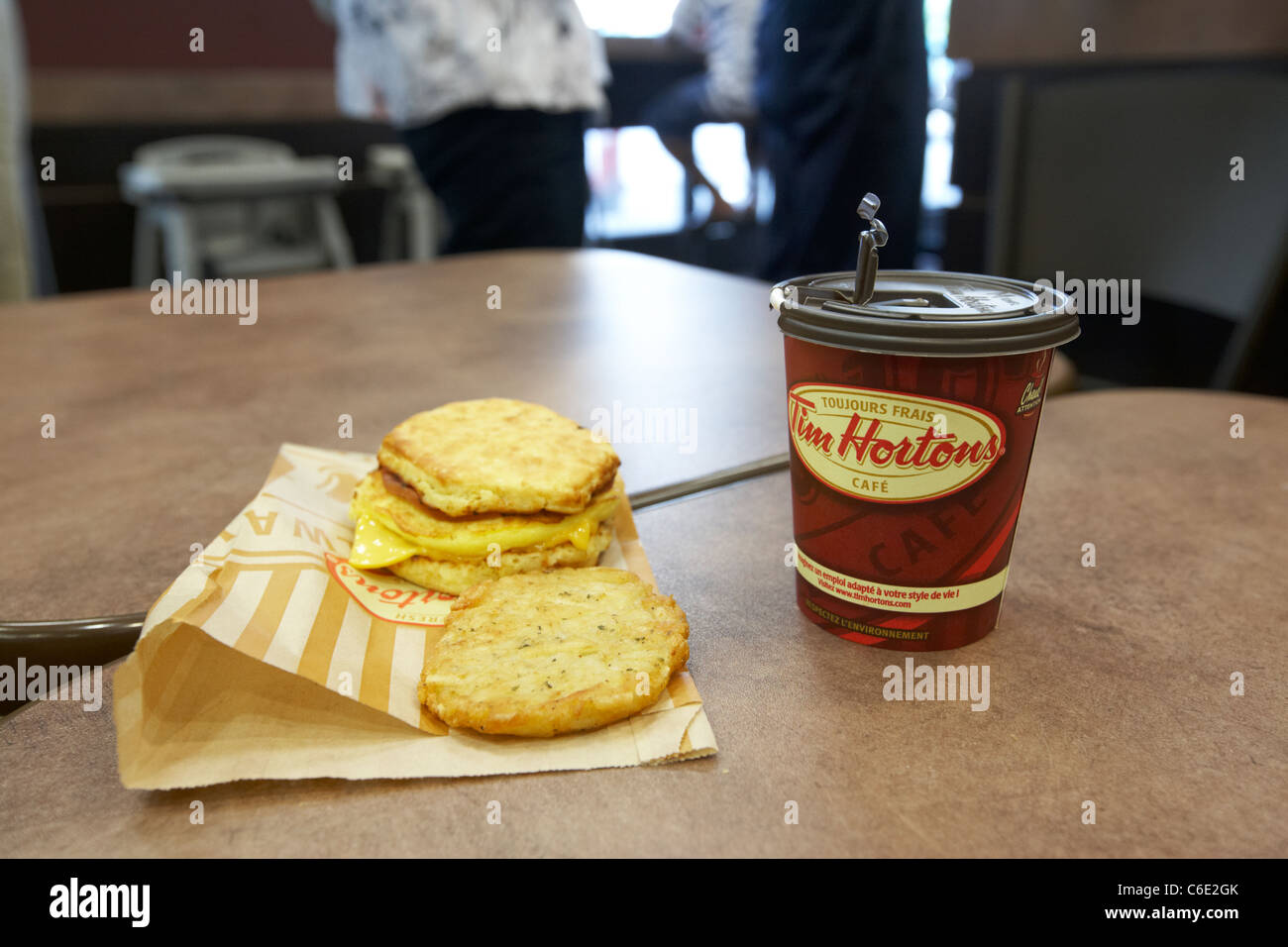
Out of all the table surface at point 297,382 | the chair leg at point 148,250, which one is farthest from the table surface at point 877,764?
the chair leg at point 148,250

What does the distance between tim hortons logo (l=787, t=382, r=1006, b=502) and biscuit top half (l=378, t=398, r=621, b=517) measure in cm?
19

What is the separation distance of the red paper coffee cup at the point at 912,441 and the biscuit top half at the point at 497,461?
17 cm

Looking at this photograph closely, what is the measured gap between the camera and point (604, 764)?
0.49 m

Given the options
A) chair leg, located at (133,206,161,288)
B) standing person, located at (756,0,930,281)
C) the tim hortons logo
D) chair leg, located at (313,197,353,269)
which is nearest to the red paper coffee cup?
the tim hortons logo

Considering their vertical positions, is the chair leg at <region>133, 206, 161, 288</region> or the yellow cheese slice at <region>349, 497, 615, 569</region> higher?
the chair leg at <region>133, 206, 161, 288</region>

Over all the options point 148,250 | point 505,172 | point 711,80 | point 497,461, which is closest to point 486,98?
point 505,172

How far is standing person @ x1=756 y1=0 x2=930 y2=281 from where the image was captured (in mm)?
2408

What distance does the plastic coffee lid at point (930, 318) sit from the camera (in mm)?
517

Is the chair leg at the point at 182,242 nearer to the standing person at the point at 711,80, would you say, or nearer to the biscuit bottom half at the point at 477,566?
the standing person at the point at 711,80

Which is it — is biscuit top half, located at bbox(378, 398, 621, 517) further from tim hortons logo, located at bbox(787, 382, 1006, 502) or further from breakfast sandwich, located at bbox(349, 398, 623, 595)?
tim hortons logo, located at bbox(787, 382, 1006, 502)

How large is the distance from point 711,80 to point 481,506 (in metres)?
3.95

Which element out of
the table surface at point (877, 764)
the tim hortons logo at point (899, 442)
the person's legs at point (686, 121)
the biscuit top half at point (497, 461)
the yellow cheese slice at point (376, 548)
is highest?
the person's legs at point (686, 121)

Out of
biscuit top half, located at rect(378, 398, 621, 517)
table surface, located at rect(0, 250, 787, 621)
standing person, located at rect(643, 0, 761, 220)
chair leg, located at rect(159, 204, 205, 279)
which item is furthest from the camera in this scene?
chair leg, located at rect(159, 204, 205, 279)
